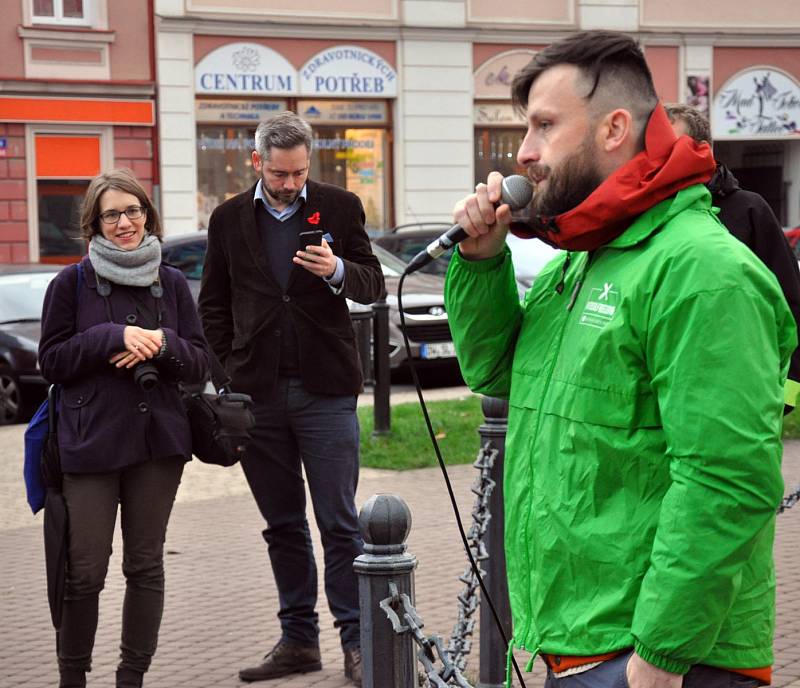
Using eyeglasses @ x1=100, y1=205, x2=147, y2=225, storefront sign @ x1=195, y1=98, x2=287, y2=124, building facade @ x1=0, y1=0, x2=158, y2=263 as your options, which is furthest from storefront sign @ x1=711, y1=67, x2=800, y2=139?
Answer: eyeglasses @ x1=100, y1=205, x2=147, y2=225

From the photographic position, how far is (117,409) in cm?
507

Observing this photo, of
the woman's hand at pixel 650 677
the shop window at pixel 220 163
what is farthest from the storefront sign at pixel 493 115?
the woman's hand at pixel 650 677

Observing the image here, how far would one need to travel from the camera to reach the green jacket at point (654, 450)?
7.75 feet

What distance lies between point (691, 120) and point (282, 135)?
1528 millimetres

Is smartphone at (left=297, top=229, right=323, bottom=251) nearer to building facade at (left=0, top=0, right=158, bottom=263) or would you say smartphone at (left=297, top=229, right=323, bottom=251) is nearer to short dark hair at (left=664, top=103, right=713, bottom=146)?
short dark hair at (left=664, top=103, right=713, bottom=146)

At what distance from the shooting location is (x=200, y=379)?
524cm

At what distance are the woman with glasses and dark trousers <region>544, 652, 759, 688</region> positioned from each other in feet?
9.01

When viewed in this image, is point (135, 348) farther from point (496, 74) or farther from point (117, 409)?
point (496, 74)

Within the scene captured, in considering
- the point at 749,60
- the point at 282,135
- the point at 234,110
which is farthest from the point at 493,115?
the point at 282,135

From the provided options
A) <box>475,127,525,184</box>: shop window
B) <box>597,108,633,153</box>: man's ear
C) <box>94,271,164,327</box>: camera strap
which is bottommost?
<box>94,271,164,327</box>: camera strap

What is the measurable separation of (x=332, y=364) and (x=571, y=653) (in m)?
2.96

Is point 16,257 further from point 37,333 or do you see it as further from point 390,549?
point 390,549

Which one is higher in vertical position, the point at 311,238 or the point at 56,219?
the point at 311,238

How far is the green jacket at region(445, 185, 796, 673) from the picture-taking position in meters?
2.36
